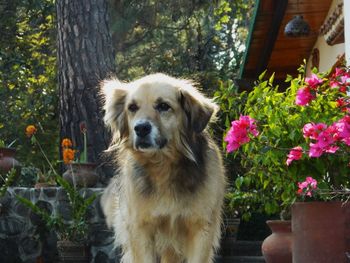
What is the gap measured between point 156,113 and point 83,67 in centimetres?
597

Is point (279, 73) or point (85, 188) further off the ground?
point (279, 73)

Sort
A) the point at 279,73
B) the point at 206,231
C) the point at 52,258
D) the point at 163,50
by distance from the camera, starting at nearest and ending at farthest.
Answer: the point at 206,231 → the point at 52,258 → the point at 279,73 → the point at 163,50

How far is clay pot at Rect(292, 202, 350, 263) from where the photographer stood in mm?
4738

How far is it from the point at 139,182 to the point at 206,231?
62cm

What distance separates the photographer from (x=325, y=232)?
15.6 ft

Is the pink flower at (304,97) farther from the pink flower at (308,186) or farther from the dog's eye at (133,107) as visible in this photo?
the dog's eye at (133,107)

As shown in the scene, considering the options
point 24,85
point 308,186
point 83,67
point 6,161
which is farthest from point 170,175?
point 24,85

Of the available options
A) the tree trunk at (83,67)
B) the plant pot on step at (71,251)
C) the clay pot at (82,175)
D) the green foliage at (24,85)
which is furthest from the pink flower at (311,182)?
the green foliage at (24,85)

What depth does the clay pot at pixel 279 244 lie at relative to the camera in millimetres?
5938

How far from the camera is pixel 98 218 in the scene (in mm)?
9008

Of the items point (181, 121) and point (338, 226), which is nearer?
point (338, 226)

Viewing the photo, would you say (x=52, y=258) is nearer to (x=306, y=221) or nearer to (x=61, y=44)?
(x=61, y=44)

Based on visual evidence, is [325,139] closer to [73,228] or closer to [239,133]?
[239,133]

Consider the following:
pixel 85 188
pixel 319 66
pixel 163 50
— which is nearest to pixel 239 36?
pixel 163 50
